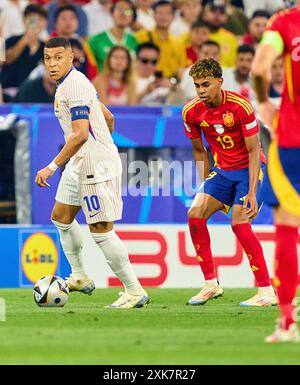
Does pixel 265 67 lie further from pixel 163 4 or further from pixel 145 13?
pixel 145 13

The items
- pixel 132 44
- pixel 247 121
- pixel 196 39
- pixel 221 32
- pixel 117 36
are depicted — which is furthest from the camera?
pixel 221 32

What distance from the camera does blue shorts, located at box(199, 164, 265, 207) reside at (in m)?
10.1

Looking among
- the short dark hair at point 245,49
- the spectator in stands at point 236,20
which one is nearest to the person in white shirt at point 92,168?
the short dark hair at point 245,49

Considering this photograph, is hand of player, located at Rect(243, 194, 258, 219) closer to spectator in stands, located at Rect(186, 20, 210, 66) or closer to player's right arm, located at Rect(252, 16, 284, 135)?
player's right arm, located at Rect(252, 16, 284, 135)

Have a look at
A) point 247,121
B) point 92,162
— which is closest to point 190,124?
point 247,121

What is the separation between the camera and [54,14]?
1625 centimetres

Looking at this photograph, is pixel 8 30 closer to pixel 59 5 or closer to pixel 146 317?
pixel 59 5

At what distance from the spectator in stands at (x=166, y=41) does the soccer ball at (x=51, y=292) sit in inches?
275

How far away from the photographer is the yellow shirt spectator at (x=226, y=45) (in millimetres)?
16297

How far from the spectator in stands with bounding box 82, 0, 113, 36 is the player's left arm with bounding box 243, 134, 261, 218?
23.5 ft

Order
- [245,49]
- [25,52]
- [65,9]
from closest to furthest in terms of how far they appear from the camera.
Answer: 1. [245,49]
2. [25,52]
3. [65,9]

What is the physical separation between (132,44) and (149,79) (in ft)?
2.45

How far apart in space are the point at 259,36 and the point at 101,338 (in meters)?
9.74

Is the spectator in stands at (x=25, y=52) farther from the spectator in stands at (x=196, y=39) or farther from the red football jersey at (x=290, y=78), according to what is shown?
the red football jersey at (x=290, y=78)
